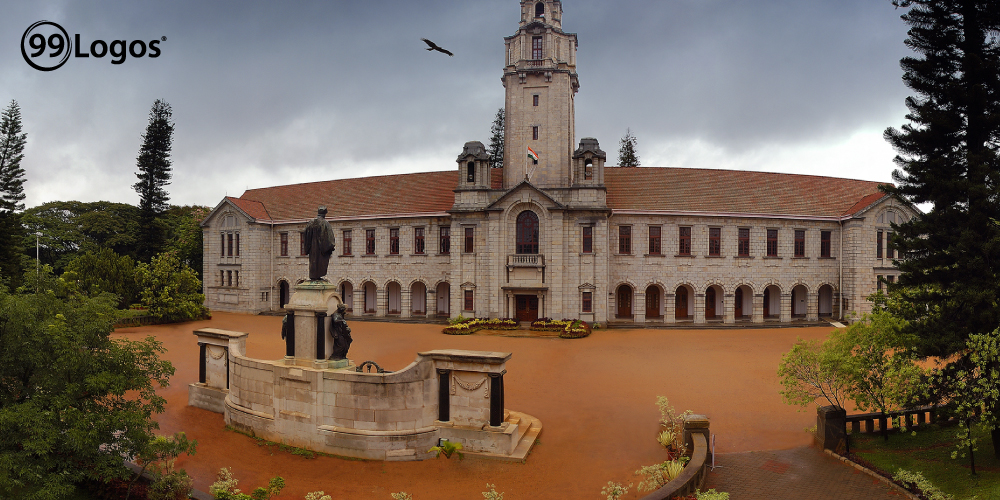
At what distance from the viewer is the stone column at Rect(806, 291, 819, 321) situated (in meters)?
34.6

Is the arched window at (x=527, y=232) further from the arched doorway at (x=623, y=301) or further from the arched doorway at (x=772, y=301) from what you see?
the arched doorway at (x=772, y=301)

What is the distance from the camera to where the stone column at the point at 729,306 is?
112 ft

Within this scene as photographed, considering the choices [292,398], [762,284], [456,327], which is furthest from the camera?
[762,284]

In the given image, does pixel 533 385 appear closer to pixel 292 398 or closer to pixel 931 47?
pixel 292 398

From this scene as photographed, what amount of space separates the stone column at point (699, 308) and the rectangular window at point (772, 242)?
565cm

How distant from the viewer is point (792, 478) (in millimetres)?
10172

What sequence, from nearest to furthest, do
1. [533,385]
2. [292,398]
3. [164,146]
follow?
[292,398]
[533,385]
[164,146]

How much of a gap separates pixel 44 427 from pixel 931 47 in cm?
1871

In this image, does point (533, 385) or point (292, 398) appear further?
point (533, 385)

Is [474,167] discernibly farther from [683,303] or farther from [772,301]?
[772,301]

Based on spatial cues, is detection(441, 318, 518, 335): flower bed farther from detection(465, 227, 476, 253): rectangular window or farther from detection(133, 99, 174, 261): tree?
detection(133, 99, 174, 261): tree

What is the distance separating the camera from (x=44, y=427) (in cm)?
738

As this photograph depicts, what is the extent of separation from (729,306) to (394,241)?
24315 millimetres

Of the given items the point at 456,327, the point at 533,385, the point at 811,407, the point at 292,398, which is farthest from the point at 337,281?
the point at 811,407
